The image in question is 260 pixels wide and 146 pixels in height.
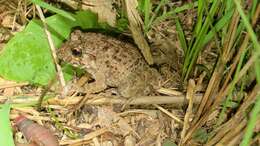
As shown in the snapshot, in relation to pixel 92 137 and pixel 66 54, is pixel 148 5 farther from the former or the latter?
pixel 92 137

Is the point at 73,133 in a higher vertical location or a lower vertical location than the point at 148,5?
lower

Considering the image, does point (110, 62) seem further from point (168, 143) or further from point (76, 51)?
point (168, 143)

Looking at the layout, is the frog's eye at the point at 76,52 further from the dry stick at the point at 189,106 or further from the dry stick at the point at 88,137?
the dry stick at the point at 189,106

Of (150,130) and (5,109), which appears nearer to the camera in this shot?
(5,109)

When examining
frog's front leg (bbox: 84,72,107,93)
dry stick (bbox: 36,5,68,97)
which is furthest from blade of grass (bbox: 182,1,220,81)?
dry stick (bbox: 36,5,68,97)

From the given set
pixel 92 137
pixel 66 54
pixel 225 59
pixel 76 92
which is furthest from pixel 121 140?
pixel 225 59

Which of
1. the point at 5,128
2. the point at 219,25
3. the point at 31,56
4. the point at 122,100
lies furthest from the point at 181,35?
the point at 5,128
